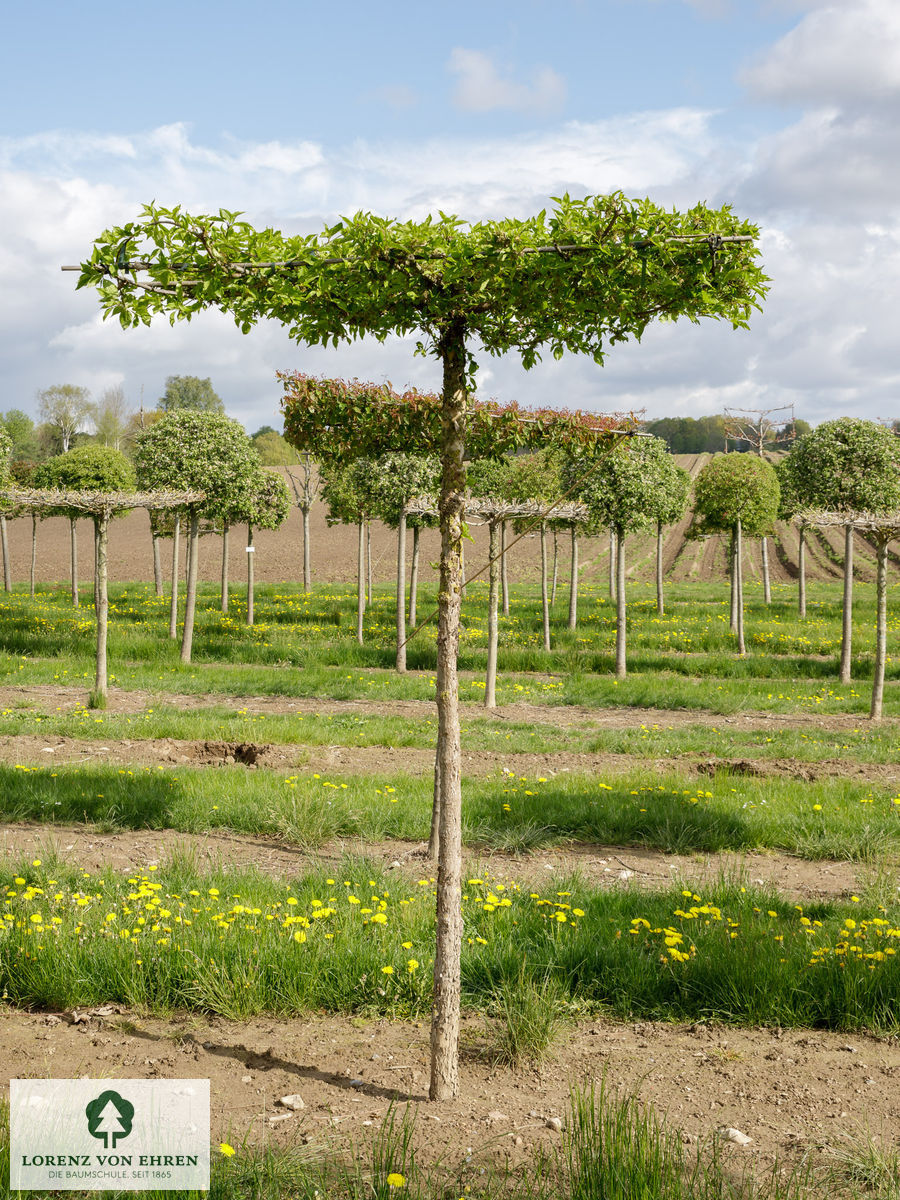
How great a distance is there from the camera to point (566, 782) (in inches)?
380

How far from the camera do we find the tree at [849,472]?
18500 mm

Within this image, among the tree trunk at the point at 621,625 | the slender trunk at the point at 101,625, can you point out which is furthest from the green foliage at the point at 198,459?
the tree trunk at the point at 621,625

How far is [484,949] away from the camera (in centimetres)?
510

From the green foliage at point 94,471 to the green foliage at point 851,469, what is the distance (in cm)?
1649

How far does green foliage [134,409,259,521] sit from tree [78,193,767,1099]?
15.8m

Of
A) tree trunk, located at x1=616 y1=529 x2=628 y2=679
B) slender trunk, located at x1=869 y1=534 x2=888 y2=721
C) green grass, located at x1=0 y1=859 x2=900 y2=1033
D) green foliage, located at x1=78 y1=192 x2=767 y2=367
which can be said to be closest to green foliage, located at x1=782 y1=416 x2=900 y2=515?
slender trunk, located at x1=869 y1=534 x2=888 y2=721

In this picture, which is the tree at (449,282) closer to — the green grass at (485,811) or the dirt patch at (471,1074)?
the dirt patch at (471,1074)

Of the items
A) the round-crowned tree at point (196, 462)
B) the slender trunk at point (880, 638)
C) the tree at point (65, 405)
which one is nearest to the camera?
the slender trunk at point (880, 638)

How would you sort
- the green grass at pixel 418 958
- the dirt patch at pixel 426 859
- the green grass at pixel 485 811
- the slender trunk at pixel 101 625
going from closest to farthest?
the green grass at pixel 418 958, the dirt patch at pixel 426 859, the green grass at pixel 485 811, the slender trunk at pixel 101 625

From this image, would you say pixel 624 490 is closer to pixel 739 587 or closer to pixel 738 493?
pixel 738 493

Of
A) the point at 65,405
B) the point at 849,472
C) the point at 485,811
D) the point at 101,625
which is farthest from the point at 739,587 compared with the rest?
the point at 65,405

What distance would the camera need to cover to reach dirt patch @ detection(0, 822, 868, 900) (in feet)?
22.3

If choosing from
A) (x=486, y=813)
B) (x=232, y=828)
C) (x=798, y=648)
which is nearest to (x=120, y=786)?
(x=232, y=828)

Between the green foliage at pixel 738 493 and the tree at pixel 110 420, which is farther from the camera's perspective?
the tree at pixel 110 420
